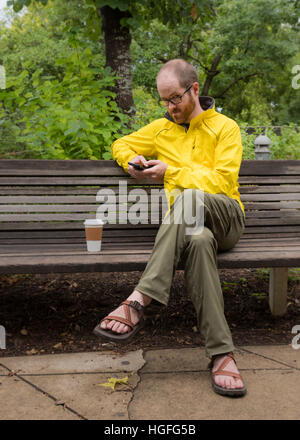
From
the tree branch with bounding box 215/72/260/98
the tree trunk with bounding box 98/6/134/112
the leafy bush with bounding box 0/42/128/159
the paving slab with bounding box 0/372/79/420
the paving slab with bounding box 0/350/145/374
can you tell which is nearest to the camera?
the paving slab with bounding box 0/372/79/420

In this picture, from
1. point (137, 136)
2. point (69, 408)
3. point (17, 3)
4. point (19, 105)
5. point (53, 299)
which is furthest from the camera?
point (17, 3)

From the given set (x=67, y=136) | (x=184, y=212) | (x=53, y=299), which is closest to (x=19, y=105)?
(x=67, y=136)

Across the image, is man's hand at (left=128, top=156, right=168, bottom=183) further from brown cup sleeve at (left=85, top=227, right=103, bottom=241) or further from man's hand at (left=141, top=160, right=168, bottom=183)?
brown cup sleeve at (left=85, top=227, right=103, bottom=241)

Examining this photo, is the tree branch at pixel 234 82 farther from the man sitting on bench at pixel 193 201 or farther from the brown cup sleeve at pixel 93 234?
the brown cup sleeve at pixel 93 234

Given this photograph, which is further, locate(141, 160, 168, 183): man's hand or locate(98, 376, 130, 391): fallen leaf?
locate(141, 160, 168, 183): man's hand

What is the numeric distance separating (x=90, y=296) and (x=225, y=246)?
4.56 feet

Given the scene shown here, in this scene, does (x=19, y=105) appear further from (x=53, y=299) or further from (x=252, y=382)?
(x=252, y=382)

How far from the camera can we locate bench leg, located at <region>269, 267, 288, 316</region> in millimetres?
3475

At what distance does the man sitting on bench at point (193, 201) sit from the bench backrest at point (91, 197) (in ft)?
0.96

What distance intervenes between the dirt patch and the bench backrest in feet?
1.81

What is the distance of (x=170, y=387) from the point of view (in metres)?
2.52

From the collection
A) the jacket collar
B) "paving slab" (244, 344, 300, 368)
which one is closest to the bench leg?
"paving slab" (244, 344, 300, 368)

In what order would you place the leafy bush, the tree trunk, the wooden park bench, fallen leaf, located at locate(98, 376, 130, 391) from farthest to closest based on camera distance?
the tree trunk < the leafy bush < the wooden park bench < fallen leaf, located at locate(98, 376, 130, 391)

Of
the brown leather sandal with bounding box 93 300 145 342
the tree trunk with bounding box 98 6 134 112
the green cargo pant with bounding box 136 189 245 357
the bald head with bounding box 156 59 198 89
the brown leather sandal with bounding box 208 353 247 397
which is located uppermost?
the tree trunk with bounding box 98 6 134 112
